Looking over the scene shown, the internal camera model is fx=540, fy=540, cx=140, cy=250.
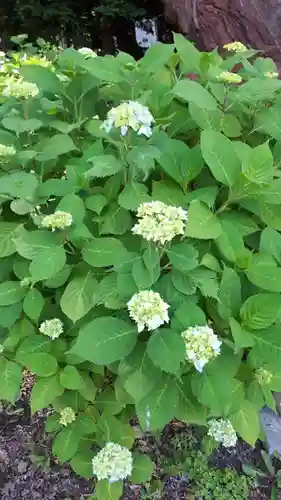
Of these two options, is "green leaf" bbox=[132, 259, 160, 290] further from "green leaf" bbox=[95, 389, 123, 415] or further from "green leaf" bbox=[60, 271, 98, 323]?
"green leaf" bbox=[95, 389, 123, 415]

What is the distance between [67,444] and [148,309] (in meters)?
0.66

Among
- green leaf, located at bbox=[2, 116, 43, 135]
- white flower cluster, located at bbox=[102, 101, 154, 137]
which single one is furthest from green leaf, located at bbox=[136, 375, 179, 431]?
green leaf, located at bbox=[2, 116, 43, 135]

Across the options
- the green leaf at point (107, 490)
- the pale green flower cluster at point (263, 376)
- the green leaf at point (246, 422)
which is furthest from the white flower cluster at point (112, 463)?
the pale green flower cluster at point (263, 376)

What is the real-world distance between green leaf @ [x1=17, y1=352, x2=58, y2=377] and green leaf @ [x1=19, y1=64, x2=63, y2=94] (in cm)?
74

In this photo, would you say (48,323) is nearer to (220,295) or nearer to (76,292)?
(76,292)

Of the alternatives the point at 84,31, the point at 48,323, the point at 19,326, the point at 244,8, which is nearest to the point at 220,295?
the point at 48,323

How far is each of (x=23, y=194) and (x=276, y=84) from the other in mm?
733

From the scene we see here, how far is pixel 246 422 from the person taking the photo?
4.51ft

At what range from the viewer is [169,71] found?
1.69 metres

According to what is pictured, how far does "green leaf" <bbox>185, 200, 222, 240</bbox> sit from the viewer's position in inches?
47.7

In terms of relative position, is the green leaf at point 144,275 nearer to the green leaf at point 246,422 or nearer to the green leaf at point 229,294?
the green leaf at point 229,294

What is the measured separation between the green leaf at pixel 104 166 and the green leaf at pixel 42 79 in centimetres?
38

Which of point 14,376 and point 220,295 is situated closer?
point 220,295

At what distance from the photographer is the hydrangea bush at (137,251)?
1178 mm
